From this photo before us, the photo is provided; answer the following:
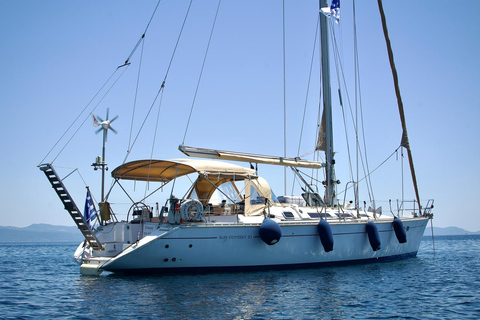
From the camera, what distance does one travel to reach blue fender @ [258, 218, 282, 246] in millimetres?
17000

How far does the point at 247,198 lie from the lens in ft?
63.3

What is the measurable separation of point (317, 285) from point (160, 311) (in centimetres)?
594

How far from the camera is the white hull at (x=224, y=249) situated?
1590 cm

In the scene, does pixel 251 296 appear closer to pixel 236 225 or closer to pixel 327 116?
pixel 236 225

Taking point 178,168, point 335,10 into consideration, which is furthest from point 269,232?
point 335,10

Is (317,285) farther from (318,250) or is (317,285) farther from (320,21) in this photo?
(320,21)

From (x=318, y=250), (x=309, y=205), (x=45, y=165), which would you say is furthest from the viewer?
(x=309, y=205)

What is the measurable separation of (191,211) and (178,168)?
346 cm

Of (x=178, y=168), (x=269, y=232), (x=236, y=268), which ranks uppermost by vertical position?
(x=178, y=168)

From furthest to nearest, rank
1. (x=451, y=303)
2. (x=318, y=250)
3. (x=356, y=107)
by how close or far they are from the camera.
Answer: (x=356, y=107) → (x=318, y=250) → (x=451, y=303)

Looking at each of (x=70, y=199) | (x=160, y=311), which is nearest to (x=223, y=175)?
(x=70, y=199)

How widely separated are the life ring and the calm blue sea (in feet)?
6.68

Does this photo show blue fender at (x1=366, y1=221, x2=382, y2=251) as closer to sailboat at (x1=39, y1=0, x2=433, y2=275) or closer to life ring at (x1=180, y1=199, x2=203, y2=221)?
sailboat at (x1=39, y1=0, x2=433, y2=275)

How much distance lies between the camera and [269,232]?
55.7 ft
